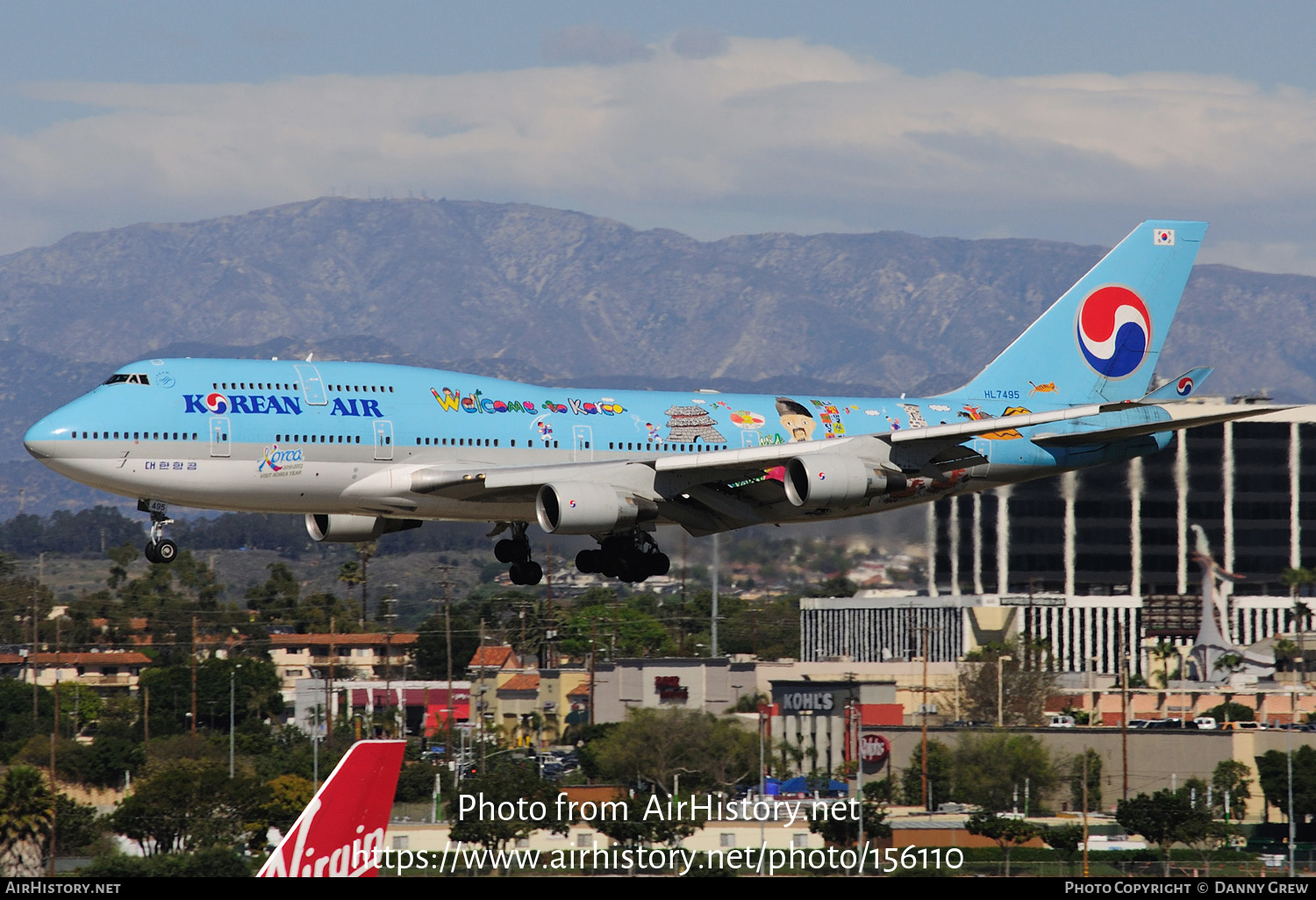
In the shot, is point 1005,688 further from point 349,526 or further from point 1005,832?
point 349,526

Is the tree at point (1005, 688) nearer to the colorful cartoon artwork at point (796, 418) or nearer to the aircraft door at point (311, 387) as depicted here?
the colorful cartoon artwork at point (796, 418)

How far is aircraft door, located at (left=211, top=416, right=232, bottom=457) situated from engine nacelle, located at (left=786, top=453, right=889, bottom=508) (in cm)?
1394

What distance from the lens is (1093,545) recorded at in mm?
93062

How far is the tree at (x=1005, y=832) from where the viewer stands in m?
62.2

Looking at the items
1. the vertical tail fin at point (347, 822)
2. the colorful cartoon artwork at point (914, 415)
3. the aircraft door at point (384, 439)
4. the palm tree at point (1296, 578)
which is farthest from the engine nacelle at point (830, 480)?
the palm tree at point (1296, 578)

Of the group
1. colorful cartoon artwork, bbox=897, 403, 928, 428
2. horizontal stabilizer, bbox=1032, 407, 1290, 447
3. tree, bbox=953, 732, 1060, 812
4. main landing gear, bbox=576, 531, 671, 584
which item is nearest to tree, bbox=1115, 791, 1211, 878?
tree, bbox=953, 732, 1060, 812

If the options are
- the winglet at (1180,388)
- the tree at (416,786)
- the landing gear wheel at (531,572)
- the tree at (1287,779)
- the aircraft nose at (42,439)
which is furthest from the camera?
the tree at (416,786)

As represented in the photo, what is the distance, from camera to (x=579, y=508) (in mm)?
39844

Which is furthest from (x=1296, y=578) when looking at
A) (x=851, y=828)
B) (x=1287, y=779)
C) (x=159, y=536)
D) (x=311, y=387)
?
(x=159, y=536)

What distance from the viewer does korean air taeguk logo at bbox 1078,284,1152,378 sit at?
4994 cm

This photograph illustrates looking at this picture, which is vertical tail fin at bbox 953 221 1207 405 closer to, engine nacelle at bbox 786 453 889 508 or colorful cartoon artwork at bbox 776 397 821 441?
colorful cartoon artwork at bbox 776 397 821 441

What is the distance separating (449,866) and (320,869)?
37.9m

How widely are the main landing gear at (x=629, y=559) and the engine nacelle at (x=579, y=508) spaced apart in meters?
3.81
